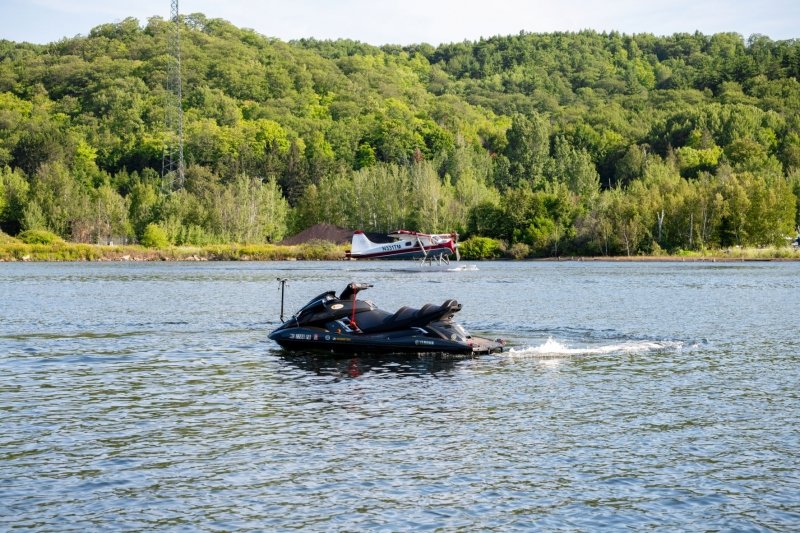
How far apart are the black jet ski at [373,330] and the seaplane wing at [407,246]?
292ft

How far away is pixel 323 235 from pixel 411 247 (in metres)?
62.4

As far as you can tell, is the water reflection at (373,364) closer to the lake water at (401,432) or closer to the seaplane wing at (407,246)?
the lake water at (401,432)

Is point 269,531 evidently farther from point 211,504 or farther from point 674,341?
point 674,341

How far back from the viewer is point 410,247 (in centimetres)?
13112

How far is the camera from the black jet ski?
3459cm

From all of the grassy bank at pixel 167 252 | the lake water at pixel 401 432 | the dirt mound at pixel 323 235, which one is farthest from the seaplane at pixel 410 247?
the lake water at pixel 401 432

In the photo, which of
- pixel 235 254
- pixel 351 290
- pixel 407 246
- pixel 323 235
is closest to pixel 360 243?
pixel 407 246

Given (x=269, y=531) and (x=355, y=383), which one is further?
(x=355, y=383)

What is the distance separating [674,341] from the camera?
133 ft

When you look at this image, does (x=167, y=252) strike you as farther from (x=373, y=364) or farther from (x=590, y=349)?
(x=373, y=364)

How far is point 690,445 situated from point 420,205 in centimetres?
16697

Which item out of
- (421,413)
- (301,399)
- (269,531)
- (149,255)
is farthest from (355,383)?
(149,255)

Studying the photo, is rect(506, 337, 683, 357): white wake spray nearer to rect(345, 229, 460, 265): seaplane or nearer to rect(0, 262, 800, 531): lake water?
rect(0, 262, 800, 531): lake water

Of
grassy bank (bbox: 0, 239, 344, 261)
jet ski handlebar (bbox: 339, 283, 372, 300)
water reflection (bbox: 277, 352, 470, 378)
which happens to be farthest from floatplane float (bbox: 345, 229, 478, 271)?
water reflection (bbox: 277, 352, 470, 378)
